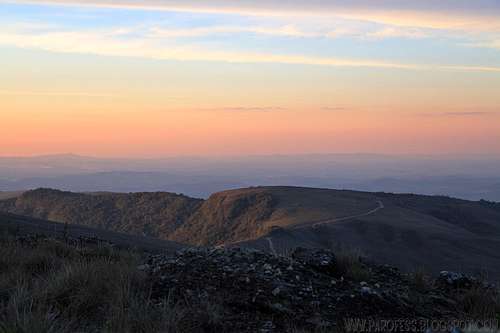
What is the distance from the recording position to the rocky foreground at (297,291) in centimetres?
652

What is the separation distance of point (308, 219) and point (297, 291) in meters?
32.8

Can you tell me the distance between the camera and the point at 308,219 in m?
39.8

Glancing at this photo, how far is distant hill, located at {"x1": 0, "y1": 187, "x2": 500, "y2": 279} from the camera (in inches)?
1171

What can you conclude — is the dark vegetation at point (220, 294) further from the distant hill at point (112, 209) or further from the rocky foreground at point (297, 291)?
the distant hill at point (112, 209)

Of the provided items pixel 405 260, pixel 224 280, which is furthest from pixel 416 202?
pixel 224 280

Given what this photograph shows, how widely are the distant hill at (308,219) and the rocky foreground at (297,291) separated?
1655 cm

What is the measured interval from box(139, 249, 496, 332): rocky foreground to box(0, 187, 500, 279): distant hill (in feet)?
54.3

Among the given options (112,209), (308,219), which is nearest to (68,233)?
(308,219)

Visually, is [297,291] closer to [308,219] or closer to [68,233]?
[68,233]

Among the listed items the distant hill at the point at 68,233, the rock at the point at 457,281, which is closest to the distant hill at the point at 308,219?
the distant hill at the point at 68,233

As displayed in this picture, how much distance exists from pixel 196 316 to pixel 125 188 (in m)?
114

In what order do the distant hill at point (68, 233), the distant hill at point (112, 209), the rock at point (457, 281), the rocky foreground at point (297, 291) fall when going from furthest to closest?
the distant hill at point (112, 209), the distant hill at point (68, 233), the rock at point (457, 281), the rocky foreground at point (297, 291)

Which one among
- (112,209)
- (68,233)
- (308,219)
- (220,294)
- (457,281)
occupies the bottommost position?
(112,209)

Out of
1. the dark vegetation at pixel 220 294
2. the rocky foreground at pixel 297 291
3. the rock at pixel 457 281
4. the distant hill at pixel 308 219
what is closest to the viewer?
the dark vegetation at pixel 220 294
